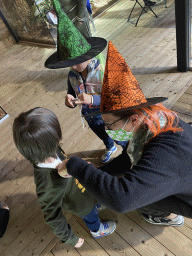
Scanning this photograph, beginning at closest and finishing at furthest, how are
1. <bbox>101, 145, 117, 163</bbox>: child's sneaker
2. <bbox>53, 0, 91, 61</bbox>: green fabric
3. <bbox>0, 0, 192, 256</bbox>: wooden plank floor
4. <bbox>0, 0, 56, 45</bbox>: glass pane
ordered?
<bbox>53, 0, 91, 61</bbox>: green fabric
<bbox>0, 0, 192, 256</bbox>: wooden plank floor
<bbox>101, 145, 117, 163</bbox>: child's sneaker
<bbox>0, 0, 56, 45</bbox>: glass pane

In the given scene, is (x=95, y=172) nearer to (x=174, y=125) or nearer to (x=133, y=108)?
(x=133, y=108)

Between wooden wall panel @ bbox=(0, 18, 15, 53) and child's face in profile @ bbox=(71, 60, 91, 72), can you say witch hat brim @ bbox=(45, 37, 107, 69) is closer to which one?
child's face in profile @ bbox=(71, 60, 91, 72)

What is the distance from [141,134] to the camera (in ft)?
3.02

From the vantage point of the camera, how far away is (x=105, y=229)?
153cm

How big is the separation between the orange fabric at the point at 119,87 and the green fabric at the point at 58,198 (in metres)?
0.49

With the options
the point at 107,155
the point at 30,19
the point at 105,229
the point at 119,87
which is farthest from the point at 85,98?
the point at 30,19

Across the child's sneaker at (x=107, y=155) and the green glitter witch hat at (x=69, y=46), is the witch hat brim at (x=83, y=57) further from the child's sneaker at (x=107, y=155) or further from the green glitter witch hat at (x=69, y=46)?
the child's sneaker at (x=107, y=155)

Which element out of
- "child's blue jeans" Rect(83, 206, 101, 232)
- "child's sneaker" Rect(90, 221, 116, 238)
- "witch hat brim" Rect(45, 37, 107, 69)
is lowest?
"child's sneaker" Rect(90, 221, 116, 238)

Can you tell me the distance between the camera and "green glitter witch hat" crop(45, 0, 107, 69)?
49.6 inches

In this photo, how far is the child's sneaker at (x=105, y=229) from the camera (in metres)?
1.51

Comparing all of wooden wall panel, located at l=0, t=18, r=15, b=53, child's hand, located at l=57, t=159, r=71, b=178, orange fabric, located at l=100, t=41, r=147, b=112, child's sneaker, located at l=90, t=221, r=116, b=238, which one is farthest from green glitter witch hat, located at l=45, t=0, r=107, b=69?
wooden wall panel, located at l=0, t=18, r=15, b=53

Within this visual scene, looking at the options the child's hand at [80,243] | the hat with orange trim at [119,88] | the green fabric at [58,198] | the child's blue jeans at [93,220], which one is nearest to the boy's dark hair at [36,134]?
the green fabric at [58,198]

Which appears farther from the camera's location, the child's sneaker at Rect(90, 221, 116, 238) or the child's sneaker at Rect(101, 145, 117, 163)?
the child's sneaker at Rect(101, 145, 117, 163)

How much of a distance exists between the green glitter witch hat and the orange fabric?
0.43 meters
